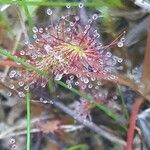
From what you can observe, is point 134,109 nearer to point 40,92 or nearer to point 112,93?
point 112,93

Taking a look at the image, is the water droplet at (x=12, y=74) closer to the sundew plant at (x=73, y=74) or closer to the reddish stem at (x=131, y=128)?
the sundew plant at (x=73, y=74)

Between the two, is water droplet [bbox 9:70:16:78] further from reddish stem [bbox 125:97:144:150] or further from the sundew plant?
reddish stem [bbox 125:97:144:150]

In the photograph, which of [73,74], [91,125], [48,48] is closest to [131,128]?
[91,125]

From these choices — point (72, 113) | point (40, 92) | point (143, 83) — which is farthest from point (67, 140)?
point (143, 83)

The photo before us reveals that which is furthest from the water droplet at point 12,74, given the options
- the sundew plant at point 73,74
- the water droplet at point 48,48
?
the water droplet at point 48,48

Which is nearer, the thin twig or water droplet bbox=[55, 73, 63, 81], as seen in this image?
water droplet bbox=[55, 73, 63, 81]

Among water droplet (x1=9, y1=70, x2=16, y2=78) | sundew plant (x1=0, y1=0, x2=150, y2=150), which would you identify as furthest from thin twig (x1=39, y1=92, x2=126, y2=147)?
water droplet (x1=9, y1=70, x2=16, y2=78)

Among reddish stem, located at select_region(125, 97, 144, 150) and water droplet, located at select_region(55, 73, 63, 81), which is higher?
water droplet, located at select_region(55, 73, 63, 81)

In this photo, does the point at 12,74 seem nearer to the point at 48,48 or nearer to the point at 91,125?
the point at 48,48
